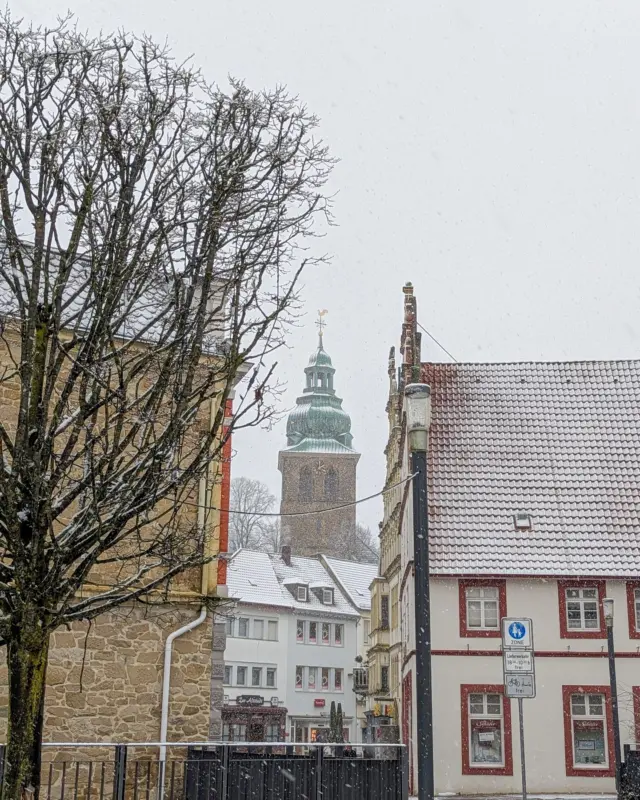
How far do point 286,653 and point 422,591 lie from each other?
4974cm

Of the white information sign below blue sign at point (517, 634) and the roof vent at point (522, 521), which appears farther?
the roof vent at point (522, 521)

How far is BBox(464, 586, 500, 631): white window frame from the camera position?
25.2m

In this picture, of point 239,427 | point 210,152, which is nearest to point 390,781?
point 239,427

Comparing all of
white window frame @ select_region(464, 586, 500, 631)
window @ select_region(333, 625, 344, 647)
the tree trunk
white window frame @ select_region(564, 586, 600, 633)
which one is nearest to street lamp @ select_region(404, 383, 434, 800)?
the tree trunk

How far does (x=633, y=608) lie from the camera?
2516cm

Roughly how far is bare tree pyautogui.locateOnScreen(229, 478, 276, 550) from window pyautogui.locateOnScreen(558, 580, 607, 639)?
54.2 m

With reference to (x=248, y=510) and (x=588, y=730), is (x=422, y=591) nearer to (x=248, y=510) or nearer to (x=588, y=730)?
(x=588, y=730)

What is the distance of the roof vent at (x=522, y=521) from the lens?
2634 cm

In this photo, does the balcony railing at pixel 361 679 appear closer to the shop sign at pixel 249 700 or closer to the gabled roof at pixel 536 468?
the shop sign at pixel 249 700

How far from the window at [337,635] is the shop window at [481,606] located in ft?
130

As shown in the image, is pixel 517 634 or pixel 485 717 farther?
pixel 485 717

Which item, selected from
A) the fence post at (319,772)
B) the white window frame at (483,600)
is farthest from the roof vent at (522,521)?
the fence post at (319,772)

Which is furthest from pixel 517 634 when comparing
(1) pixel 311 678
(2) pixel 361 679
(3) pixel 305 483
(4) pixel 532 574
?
(3) pixel 305 483

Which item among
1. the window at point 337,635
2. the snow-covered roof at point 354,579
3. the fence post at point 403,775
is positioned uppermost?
the snow-covered roof at point 354,579
